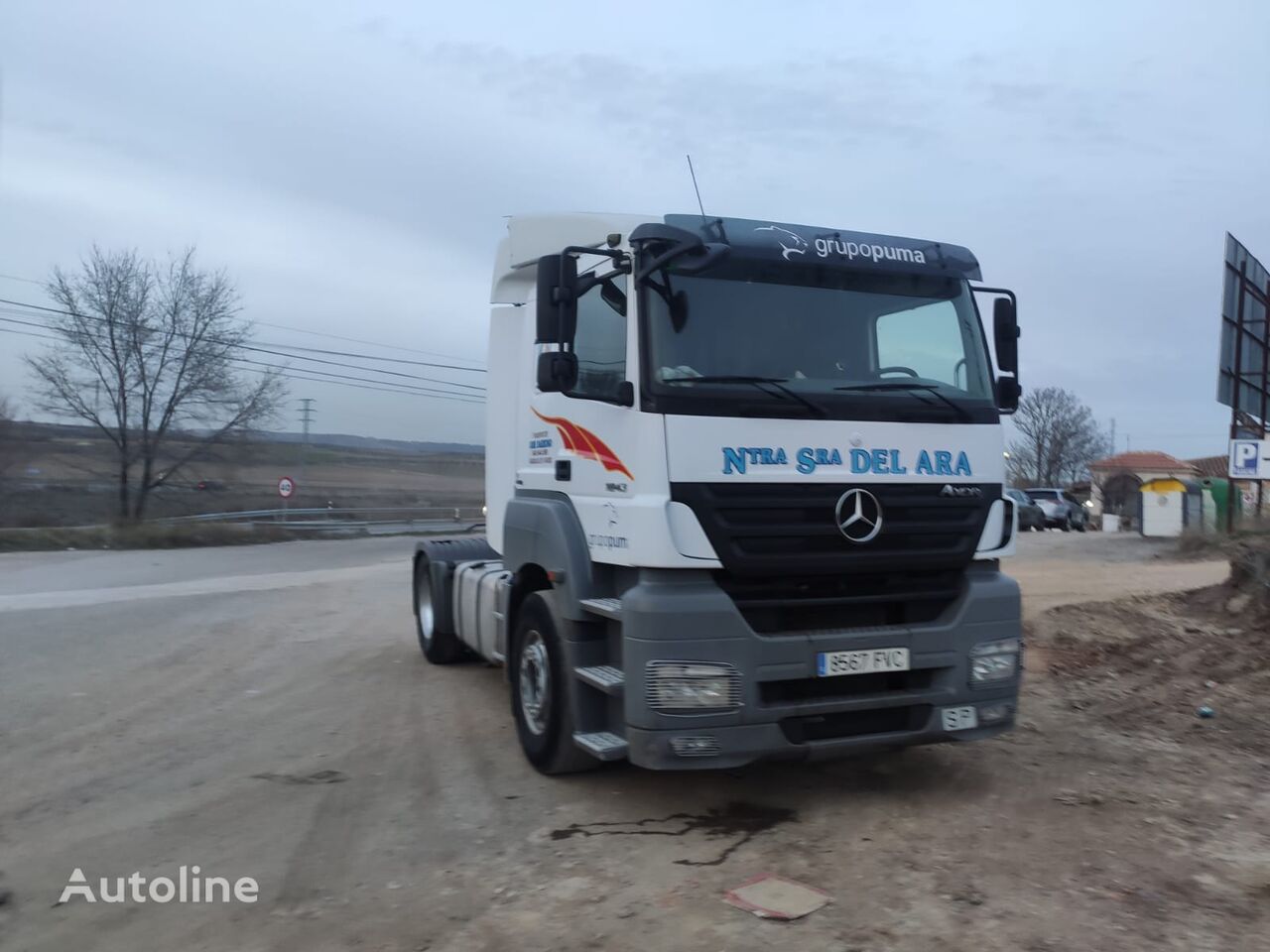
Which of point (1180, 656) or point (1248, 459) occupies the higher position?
point (1248, 459)

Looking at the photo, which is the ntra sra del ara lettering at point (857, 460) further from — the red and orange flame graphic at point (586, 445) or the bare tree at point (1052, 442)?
the bare tree at point (1052, 442)

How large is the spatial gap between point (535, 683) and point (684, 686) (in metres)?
1.54

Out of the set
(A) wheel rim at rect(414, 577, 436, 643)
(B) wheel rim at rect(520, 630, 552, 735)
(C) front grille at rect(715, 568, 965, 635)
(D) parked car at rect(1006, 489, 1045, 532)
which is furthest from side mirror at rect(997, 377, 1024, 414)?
(D) parked car at rect(1006, 489, 1045, 532)

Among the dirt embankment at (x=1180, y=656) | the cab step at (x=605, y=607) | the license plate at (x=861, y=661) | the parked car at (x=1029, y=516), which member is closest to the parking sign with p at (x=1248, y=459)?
the dirt embankment at (x=1180, y=656)

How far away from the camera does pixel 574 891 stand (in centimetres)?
438

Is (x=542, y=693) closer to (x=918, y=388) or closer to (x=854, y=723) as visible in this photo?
(x=854, y=723)

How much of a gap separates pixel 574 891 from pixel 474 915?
457 mm

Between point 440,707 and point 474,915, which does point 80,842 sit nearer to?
point 474,915

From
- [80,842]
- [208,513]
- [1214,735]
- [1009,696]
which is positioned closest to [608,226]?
[1009,696]

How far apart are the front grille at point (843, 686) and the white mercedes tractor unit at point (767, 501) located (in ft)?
0.05

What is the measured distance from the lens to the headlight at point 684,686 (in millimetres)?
4898

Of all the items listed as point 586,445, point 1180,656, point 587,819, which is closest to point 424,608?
point 586,445

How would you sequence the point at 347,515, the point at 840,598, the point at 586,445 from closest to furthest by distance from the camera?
the point at 840,598 → the point at 586,445 → the point at 347,515

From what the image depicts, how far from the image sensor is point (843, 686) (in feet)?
17.2
